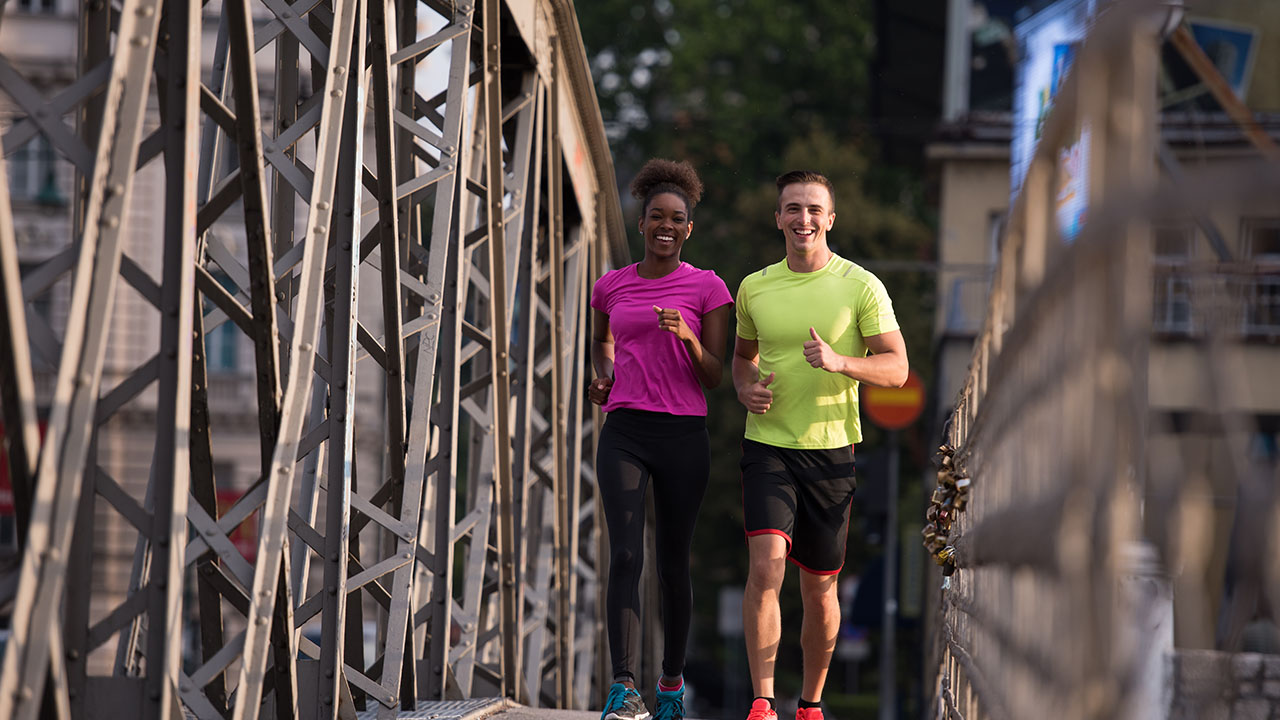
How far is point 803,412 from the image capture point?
518cm

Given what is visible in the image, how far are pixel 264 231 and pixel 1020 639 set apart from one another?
2.17 metres

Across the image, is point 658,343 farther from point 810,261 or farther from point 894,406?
point 894,406

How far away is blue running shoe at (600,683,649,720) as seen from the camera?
504cm

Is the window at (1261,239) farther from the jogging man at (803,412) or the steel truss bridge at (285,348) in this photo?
the jogging man at (803,412)

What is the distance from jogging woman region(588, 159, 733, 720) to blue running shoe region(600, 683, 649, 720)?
0.11 feet

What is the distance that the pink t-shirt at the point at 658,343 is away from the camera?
5.29 meters

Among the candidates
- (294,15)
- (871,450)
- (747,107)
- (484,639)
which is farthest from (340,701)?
(747,107)

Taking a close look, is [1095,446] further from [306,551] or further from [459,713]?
[459,713]

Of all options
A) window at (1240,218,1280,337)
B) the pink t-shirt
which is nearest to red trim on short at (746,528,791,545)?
the pink t-shirt

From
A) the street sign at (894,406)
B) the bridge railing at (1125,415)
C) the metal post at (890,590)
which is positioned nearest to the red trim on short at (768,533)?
the bridge railing at (1125,415)

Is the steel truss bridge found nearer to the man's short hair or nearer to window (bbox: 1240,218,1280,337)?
the man's short hair

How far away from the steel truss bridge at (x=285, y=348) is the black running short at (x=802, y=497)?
1129mm

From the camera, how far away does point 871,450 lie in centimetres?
3156

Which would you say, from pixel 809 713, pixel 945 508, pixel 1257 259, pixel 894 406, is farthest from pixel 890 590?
pixel 1257 259
